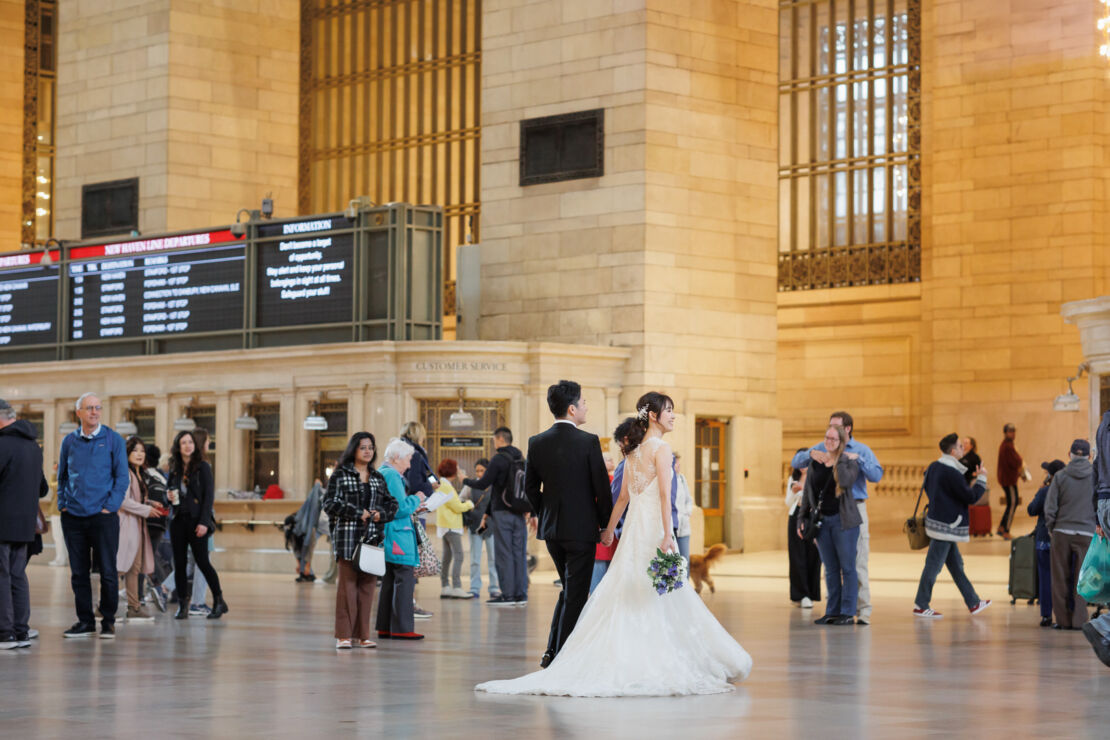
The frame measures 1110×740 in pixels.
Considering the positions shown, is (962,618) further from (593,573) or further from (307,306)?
(307,306)

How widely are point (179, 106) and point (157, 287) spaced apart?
4.87 meters

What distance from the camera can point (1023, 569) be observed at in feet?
55.1

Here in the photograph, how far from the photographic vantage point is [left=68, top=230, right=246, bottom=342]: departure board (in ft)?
82.3

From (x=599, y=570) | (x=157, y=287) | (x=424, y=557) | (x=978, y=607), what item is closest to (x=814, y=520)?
(x=978, y=607)

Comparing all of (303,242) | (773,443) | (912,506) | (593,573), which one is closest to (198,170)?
(303,242)

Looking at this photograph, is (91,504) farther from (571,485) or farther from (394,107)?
(394,107)

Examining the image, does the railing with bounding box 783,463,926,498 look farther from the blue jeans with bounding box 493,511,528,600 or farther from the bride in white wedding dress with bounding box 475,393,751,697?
the bride in white wedding dress with bounding box 475,393,751,697

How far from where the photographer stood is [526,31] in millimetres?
25531

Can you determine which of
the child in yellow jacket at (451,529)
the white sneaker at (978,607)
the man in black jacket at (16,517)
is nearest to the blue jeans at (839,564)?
the white sneaker at (978,607)

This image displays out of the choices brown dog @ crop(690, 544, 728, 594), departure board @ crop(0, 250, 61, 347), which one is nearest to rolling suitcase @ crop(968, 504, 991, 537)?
brown dog @ crop(690, 544, 728, 594)

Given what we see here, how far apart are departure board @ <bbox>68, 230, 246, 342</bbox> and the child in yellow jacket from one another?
7.17 meters

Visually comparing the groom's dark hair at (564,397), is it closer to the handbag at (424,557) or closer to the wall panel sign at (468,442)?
the handbag at (424,557)

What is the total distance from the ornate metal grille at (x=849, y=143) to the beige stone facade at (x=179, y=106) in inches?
357

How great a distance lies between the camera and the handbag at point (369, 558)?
40.4ft
